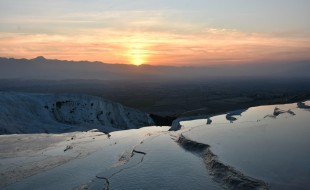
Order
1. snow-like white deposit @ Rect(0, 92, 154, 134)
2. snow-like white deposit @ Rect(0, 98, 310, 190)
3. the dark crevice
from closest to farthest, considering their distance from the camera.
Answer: the dark crevice, snow-like white deposit @ Rect(0, 98, 310, 190), snow-like white deposit @ Rect(0, 92, 154, 134)

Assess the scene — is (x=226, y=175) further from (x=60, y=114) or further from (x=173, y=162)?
(x=60, y=114)

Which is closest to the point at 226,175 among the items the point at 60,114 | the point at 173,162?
the point at 173,162

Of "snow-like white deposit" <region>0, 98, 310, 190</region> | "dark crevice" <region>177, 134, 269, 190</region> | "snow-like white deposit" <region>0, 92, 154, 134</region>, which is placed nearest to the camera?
"dark crevice" <region>177, 134, 269, 190</region>

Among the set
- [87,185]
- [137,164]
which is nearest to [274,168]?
[137,164]

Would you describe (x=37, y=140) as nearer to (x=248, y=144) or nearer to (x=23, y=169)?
(x=23, y=169)

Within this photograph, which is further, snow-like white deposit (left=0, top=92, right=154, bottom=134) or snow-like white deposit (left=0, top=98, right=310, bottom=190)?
snow-like white deposit (left=0, top=92, right=154, bottom=134)

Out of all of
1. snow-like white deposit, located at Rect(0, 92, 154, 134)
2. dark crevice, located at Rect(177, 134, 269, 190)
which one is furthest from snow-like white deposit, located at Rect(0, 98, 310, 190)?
snow-like white deposit, located at Rect(0, 92, 154, 134)

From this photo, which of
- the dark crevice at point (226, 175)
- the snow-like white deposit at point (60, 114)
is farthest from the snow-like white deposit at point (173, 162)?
the snow-like white deposit at point (60, 114)

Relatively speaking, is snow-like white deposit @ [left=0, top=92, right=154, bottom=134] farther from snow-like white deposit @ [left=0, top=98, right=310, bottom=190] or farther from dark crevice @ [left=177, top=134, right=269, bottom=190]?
dark crevice @ [left=177, top=134, right=269, bottom=190]
